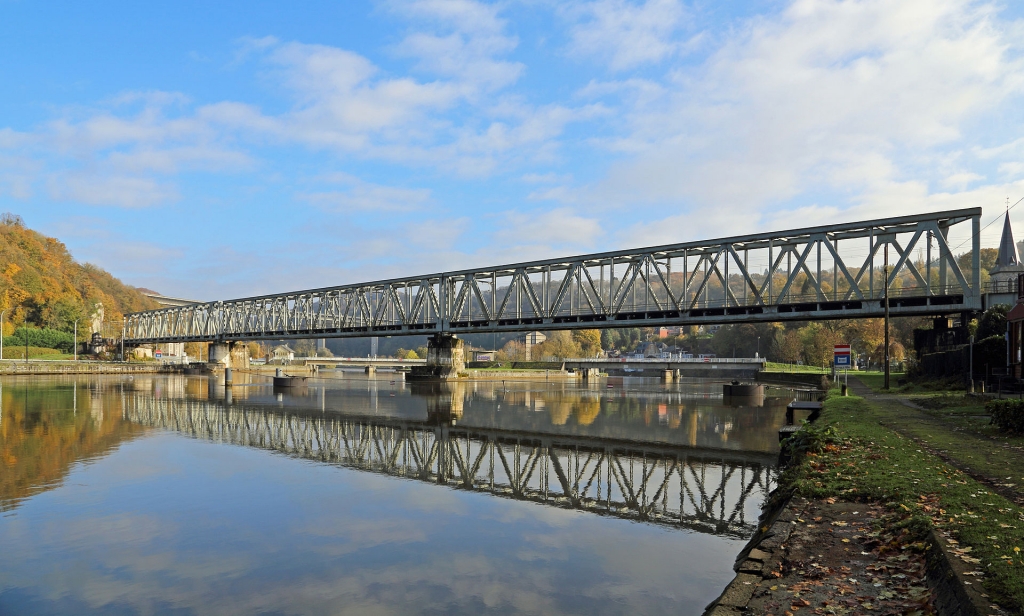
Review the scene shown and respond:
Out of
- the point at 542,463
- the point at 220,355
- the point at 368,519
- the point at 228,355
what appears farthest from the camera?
the point at 228,355

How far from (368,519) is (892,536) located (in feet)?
35.5

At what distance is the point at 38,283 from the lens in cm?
14288

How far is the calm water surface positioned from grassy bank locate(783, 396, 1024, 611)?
2.28m

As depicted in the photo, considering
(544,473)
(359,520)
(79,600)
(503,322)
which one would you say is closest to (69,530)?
(79,600)

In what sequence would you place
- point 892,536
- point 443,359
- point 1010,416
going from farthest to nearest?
point 443,359, point 1010,416, point 892,536

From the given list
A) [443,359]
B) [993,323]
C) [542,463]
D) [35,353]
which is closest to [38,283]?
[35,353]

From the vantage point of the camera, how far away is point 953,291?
56625 millimetres

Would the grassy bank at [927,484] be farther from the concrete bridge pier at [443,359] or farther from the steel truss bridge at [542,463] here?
the concrete bridge pier at [443,359]

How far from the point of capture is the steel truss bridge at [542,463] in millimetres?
17328

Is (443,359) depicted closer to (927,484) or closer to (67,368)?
(67,368)

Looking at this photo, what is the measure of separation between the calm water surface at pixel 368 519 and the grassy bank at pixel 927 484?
2.28 m

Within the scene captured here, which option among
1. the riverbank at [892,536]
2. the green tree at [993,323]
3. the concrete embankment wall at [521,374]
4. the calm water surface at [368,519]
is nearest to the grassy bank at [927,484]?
the riverbank at [892,536]

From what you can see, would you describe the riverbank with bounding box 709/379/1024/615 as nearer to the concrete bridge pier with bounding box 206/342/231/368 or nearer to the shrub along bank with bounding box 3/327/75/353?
the concrete bridge pier with bounding box 206/342/231/368

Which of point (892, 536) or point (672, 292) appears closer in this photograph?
point (892, 536)
